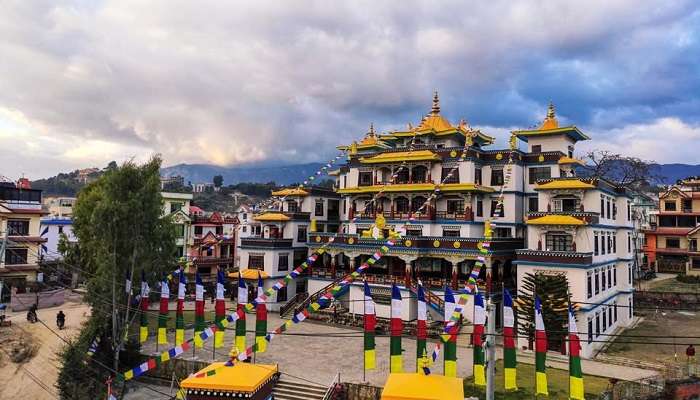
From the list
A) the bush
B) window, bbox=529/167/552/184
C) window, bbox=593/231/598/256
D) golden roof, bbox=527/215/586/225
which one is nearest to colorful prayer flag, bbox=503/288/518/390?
golden roof, bbox=527/215/586/225

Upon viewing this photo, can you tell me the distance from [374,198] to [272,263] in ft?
35.6

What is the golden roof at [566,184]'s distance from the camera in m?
A: 32.2

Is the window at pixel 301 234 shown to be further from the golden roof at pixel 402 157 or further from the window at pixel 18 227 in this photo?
the window at pixel 18 227

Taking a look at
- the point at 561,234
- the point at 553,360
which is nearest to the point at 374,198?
the point at 561,234

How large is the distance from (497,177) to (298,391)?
26389 mm

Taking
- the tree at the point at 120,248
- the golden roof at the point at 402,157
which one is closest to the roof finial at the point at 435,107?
the golden roof at the point at 402,157

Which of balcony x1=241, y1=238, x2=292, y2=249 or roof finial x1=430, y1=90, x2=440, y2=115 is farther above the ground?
roof finial x1=430, y1=90, x2=440, y2=115

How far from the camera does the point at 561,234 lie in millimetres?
31719

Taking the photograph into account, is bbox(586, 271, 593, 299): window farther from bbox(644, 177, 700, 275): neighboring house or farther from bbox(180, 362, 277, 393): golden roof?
bbox(644, 177, 700, 275): neighboring house

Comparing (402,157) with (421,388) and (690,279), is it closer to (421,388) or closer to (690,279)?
(421,388)

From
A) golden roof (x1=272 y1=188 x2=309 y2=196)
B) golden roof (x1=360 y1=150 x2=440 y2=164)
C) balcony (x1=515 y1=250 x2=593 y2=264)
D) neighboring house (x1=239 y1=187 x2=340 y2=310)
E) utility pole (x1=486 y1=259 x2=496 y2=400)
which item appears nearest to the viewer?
utility pole (x1=486 y1=259 x2=496 y2=400)

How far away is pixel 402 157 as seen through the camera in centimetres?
4291

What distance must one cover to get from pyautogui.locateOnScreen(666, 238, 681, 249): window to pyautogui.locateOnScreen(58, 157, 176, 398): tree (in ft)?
199

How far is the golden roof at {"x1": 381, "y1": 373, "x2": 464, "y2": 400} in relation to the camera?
15.4 m
